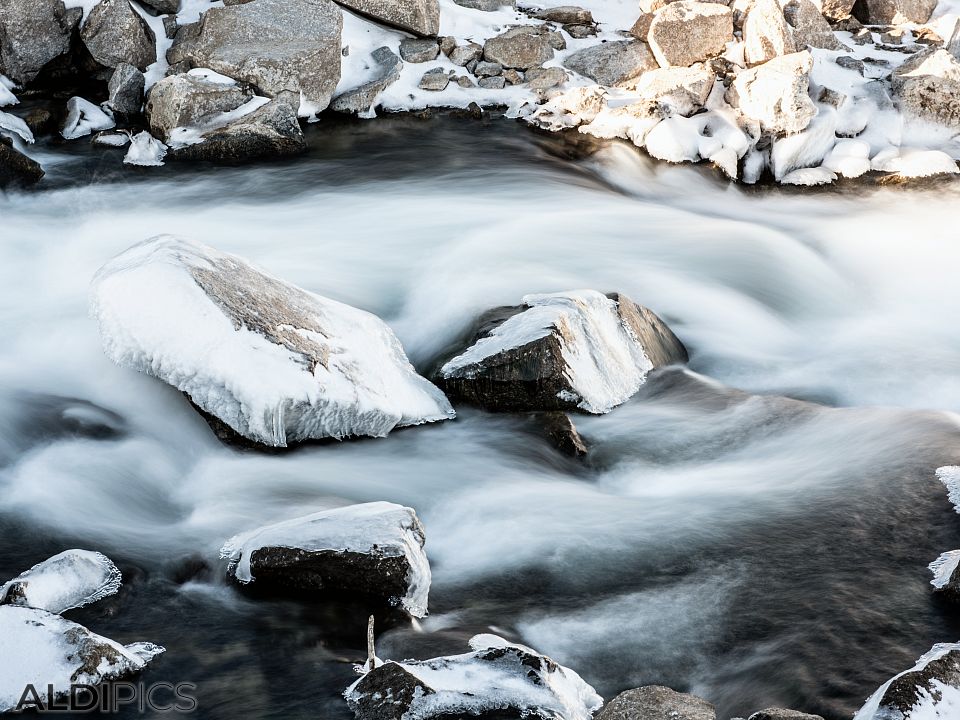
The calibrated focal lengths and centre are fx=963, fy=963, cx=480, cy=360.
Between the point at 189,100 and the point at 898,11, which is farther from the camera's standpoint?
the point at 898,11

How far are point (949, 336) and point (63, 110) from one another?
333 inches

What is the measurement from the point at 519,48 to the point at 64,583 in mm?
8912

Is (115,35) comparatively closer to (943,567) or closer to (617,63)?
(617,63)

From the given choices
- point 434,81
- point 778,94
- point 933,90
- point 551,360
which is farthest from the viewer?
point 434,81

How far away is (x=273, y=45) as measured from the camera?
9.68 m

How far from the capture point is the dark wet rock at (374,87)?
10.4 meters

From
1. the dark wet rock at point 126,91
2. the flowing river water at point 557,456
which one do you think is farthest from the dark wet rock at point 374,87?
the dark wet rock at point 126,91

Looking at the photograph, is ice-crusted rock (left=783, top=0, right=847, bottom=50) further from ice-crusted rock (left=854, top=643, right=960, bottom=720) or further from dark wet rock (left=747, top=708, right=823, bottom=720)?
dark wet rock (left=747, top=708, right=823, bottom=720)

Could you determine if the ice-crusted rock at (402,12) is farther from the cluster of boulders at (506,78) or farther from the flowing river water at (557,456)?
the flowing river water at (557,456)

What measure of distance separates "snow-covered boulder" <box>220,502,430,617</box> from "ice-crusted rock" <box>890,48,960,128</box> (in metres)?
8.35

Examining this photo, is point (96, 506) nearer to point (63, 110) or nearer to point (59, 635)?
point (59, 635)

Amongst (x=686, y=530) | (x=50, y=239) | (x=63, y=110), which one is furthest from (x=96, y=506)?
(x=63, y=110)

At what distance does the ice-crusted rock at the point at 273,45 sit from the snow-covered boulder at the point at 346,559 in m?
7.07

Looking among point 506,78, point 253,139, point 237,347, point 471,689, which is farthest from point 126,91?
point 471,689
